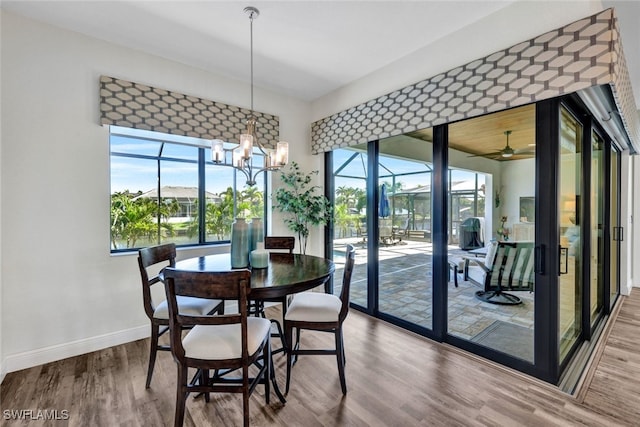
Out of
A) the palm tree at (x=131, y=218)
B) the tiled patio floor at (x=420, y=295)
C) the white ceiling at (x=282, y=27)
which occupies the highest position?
the white ceiling at (x=282, y=27)

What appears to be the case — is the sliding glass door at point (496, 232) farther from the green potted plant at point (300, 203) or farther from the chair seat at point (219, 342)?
the chair seat at point (219, 342)

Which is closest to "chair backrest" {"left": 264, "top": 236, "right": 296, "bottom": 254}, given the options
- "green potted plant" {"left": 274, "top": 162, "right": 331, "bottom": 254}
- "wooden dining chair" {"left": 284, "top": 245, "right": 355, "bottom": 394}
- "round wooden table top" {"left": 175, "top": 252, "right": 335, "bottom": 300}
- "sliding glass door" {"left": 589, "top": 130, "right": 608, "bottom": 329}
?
"round wooden table top" {"left": 175, "top": 252, "right": 335, "bottom": 300}

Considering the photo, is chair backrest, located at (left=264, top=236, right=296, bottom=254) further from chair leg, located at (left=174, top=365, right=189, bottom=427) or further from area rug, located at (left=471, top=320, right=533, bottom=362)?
area rug, located at (left=471, top=320, right=533, bottom=362)

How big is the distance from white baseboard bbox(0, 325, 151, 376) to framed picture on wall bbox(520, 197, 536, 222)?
3815mm

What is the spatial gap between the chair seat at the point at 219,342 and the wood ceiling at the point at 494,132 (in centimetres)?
248

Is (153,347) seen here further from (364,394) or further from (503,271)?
(503,271)

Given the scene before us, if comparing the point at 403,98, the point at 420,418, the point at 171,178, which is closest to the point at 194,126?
the point at 171,178

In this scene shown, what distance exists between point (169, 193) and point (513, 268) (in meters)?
3.75

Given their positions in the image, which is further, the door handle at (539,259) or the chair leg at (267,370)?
the door handle at (539,259)

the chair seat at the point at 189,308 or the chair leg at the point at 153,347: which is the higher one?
the chair seat at the point at 189,308

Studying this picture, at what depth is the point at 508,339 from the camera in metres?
2.48

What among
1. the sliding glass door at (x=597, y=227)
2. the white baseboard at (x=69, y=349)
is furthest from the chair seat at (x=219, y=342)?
the sliding glass door at (x=597, y=227)

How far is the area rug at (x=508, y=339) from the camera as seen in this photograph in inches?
91.5

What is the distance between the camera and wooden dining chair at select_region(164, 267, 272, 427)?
153cm
